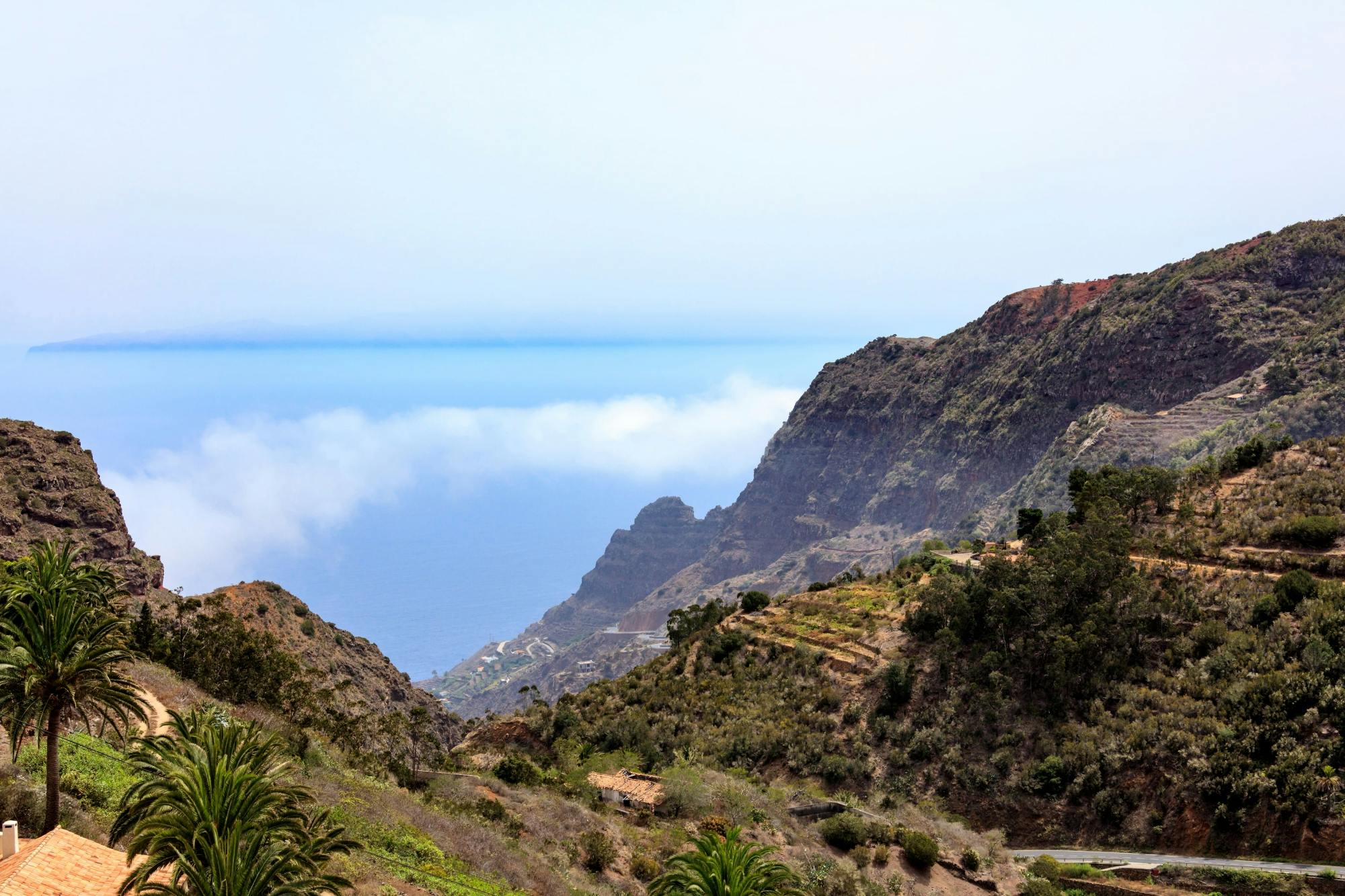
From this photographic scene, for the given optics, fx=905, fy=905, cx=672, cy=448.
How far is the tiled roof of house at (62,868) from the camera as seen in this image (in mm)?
17109

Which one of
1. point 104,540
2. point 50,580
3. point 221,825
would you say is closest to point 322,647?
point 104,540

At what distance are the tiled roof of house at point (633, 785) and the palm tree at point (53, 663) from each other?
2072 centimetres

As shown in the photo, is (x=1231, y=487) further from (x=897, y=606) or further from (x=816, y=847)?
(x=816, y=847)

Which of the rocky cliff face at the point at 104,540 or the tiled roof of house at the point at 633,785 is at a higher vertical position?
the rocky cliff face at the point at 104,540

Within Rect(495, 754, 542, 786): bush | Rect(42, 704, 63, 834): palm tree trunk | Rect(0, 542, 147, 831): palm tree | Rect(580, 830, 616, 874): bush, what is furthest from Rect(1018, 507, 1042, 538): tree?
Rect(42, 704, 63, 834): palm tree trunk

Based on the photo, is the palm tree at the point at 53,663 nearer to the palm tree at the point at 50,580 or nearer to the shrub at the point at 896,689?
the palm tree at the point at 50,580

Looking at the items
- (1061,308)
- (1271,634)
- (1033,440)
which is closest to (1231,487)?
(1271,634)

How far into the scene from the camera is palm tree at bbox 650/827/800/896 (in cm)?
1814

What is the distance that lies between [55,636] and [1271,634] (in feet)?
139

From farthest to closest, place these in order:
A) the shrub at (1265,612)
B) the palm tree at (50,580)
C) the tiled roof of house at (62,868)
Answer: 1. the shrub at (1265,612)
2. the palm tree at (50,580)
3. the tiled roof of house at (62,868)

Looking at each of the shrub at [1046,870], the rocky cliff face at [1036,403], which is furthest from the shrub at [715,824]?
the rocky cliff face at [1036,403]

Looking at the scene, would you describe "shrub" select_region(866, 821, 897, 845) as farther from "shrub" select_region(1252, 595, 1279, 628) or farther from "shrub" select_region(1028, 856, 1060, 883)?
"shrub" select_region(1252, 595, 1279, 628)

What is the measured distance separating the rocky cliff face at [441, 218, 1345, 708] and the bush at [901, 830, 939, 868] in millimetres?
70660

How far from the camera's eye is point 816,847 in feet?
107
